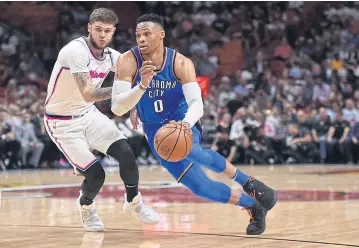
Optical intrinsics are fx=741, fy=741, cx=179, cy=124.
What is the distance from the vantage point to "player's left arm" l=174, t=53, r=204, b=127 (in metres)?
5.96

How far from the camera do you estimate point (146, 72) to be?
18.5ft

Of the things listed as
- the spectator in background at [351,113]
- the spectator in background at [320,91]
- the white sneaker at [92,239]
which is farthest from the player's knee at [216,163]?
the spectator in background at [320,91]

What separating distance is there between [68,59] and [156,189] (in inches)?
→ 182

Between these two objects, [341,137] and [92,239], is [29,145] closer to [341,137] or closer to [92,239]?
[341,137]

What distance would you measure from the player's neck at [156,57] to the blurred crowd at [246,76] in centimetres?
982

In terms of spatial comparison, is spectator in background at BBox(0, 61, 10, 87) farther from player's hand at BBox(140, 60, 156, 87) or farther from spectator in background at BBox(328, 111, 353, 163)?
player's hand at BBox(140, 60, 156, 87)

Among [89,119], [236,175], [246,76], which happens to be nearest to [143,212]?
[236,175]

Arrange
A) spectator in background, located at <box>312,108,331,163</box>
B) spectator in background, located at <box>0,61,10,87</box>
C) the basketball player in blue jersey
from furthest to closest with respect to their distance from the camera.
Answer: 1. spectator in background, located at <box>0,61,10,87</box>
2. spectator in background, located at <box>312,108,331,163</box>
3. the basketball player in blue jersey

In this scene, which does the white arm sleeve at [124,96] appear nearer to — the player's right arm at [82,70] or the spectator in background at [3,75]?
Answer: the player's right arm at [82,70]

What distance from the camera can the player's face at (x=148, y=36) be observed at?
20.0 ft

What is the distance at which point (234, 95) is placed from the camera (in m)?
18.6

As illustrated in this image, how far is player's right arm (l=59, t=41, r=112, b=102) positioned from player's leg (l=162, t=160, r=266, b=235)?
0.79 m

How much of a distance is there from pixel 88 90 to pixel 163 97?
2.10 ft

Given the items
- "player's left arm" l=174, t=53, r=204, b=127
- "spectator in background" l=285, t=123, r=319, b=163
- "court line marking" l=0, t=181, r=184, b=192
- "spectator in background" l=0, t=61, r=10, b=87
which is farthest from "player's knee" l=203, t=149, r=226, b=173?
"spectator in background" l=0, t=61, r=10, b=87
